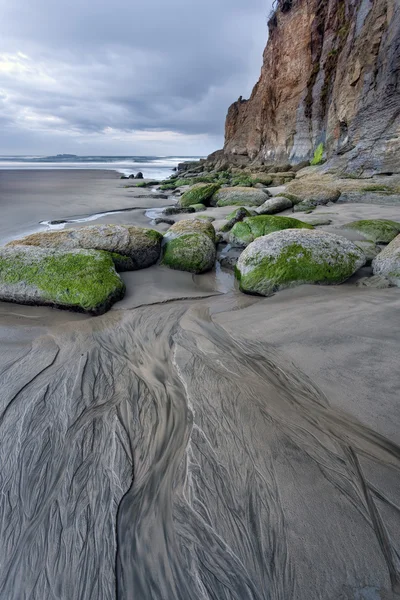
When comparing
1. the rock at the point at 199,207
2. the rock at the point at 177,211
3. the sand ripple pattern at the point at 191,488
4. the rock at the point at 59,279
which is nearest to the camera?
the sand ripple pattern at the point at 191,488

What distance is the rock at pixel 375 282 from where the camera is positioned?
11.2ft

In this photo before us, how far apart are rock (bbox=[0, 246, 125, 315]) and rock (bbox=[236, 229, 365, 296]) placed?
1724mm

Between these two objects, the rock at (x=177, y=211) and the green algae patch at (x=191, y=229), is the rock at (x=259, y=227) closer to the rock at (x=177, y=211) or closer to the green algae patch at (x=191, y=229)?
the green algae patch at (x=191, y=229)

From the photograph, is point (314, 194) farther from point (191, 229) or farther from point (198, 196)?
point (191, 229)

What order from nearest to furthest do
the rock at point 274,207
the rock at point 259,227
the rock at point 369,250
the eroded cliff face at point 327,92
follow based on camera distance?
the rock at point 369,250 < the rock at point 259,227 < the rock at point 274,207 < the eroded cliff face at point 327,92

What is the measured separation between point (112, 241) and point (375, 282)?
3.65m

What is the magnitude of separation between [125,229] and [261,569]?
14.2 feet

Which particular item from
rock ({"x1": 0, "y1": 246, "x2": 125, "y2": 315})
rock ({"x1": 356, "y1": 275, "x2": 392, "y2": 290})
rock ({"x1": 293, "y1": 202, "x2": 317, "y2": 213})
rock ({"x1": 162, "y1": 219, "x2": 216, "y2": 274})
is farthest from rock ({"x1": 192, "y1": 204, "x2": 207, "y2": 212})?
rock ({"x1": 356, "y1": 275, "x2": 392, "y2": 290})

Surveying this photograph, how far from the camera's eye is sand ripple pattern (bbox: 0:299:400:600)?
3.84ft

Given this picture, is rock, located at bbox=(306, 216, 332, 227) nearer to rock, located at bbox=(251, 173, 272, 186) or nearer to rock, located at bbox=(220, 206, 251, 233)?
rock, located at bbox=(220, 206, 251, 233)

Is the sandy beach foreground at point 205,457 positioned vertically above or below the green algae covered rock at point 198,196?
below

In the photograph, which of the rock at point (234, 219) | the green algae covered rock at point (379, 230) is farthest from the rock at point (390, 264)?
the rock at point (234, 219)

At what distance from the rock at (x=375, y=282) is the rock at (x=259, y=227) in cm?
211

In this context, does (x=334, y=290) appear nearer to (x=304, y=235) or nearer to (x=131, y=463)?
(x=304, y=235)
